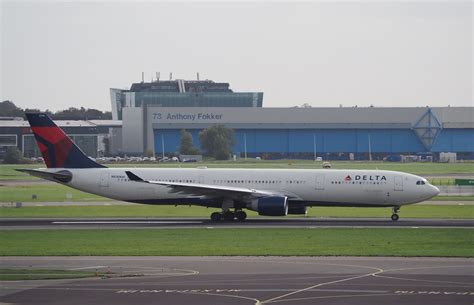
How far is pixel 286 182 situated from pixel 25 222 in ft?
48.5

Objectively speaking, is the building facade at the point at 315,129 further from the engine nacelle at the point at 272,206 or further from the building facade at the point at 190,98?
the engine nacelle at the point at 272,206

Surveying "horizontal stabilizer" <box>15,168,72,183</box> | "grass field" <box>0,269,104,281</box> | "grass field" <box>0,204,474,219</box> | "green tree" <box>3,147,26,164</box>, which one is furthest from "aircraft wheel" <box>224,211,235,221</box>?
"green tree" <box>3,147,26,164</box>

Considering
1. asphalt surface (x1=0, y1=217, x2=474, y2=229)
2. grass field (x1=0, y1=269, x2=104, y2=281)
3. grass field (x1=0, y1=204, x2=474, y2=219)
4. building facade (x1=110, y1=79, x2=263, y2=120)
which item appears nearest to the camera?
grass field (x1=0, y1=269, x2=104, y2=281)

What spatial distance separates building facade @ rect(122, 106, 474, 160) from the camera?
6068 inches

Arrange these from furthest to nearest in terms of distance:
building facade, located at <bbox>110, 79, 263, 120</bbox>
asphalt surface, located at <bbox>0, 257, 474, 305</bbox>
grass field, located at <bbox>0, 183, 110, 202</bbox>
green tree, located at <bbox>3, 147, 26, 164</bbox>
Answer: building facade, located at <bbox>110, 79, 263, 120</bbox>, green tree, located at <bbox>3, 147, 26, 164</bbox>, grass field, located at <bbox>0, 183, 110, 202</bbox>, asphalt surface, located at <bbox>0, 257, 474, 305</bbox>

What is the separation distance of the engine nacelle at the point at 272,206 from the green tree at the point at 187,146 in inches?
3545

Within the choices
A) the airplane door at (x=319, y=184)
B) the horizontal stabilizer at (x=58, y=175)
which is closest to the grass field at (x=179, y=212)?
the horizontal stabilizer at (x=58, y=175)

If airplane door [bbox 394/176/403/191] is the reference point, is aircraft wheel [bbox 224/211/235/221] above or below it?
below

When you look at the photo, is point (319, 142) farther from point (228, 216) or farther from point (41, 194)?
point (228, 216)

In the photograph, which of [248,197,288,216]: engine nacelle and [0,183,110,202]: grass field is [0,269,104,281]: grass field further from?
[0,183,110,202]: grass field

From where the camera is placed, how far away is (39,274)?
99.2 feet

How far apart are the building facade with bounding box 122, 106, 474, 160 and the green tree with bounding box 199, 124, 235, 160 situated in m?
8.74

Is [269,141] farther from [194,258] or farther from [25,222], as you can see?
[194,258]

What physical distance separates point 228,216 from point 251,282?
966 inches
